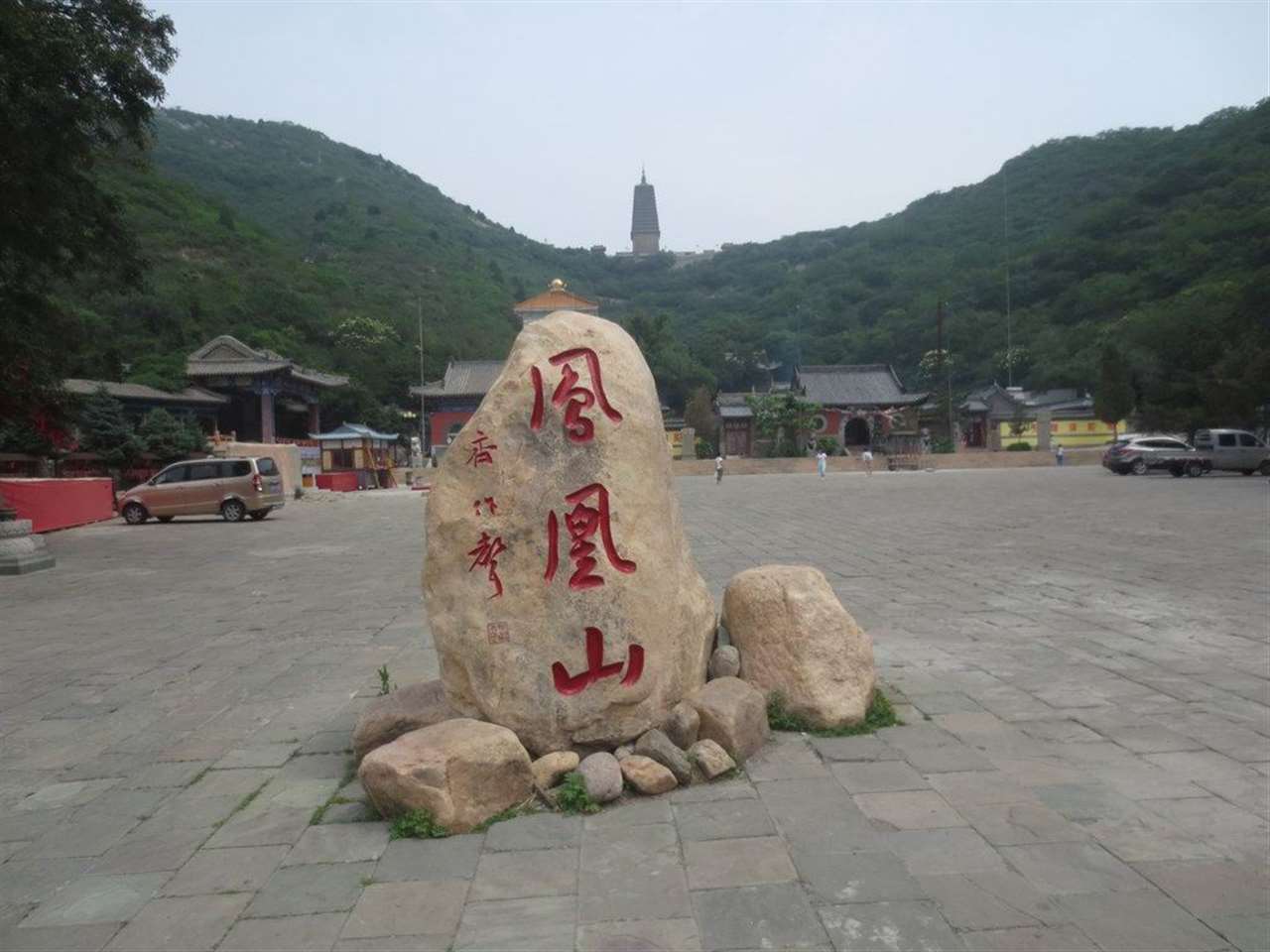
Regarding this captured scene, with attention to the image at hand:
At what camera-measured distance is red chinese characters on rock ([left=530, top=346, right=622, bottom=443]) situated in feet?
12.9

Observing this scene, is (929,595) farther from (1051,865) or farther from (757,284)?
(757,284)

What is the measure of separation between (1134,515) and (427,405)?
35.7m

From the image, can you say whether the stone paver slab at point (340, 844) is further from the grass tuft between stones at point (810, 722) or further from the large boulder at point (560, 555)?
the grass tuft between stones at point (810, 722)

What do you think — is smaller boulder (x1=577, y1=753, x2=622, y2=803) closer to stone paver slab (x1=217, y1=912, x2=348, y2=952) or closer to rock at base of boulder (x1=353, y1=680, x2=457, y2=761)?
rock at base of boulder (x1=353, y1=680, x2=457, y2=761)

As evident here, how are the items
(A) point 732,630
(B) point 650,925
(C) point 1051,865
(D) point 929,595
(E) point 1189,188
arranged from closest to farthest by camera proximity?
(B) point 650,925, (C) point 1051,865, (A) point 732,630, (D) point 929,595, (E) point 1189,188

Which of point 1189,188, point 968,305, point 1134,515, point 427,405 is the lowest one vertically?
point 1134,515

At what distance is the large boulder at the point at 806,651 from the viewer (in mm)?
4363

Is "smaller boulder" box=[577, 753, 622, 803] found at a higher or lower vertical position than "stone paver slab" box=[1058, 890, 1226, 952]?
higher

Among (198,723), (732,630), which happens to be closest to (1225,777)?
(732,630)

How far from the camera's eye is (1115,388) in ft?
122

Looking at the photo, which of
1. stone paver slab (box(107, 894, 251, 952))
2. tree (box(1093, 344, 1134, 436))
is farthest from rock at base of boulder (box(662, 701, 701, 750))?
tree (box(1093, 344, 1134, 436))

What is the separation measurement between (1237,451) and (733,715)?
26242 millimetres

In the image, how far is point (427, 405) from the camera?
44844mm

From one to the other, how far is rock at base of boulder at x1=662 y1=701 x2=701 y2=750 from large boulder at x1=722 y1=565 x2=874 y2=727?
25.4 inches
